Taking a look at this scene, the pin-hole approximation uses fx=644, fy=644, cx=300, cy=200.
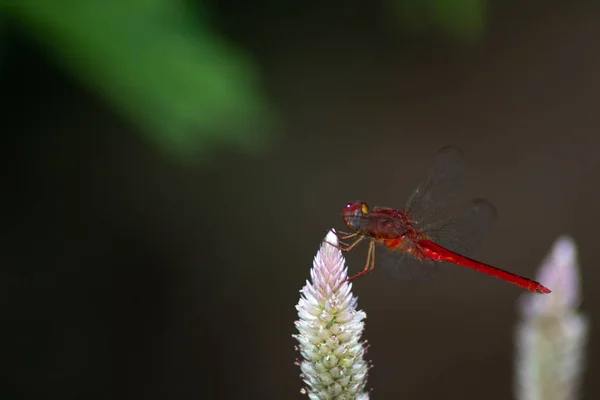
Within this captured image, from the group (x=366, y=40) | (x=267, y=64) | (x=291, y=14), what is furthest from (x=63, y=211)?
(x=366, y=40)

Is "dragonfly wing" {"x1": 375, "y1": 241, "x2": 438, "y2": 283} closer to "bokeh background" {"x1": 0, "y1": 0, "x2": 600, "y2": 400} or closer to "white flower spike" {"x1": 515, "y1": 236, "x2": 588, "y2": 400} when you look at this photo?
"white flower spike" {"x1": 515, "y1": 236, "x2": 588, "y2": 400}

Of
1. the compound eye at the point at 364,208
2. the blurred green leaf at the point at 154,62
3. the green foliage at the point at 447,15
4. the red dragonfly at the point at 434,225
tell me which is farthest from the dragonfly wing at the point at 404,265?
the green foliage at the point at 447,15

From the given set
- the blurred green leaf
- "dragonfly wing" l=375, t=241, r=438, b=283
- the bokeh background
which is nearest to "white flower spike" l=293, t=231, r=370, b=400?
"dragonfly wing" l=375, t=241, r=438, b=283

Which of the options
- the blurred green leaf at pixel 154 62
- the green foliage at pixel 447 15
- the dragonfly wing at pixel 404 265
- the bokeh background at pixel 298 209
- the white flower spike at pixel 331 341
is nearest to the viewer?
the white flower spike at pixel 331 341

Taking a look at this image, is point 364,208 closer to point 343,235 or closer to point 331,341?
point 343,235

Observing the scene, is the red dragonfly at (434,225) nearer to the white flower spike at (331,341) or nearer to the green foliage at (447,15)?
the white flower spike at (331,341)

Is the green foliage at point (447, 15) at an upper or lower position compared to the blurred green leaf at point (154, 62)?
upper

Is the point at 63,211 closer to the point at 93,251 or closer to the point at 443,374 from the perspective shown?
the point at 93,251
